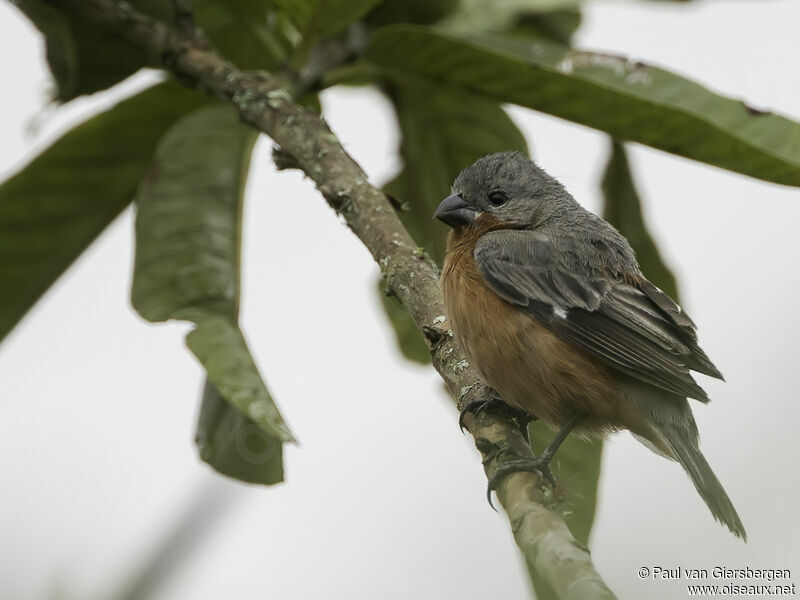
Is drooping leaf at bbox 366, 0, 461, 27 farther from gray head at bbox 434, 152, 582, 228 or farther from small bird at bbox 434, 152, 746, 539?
small bird at bbox 434, 152, 746, 539

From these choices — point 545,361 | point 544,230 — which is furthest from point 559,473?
point 544,230

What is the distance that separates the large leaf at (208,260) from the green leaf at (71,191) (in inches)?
11.7

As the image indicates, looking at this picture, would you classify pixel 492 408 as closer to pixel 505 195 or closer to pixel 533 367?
pixel 533 367

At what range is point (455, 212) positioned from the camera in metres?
4.12

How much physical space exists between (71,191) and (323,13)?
120 centimetres

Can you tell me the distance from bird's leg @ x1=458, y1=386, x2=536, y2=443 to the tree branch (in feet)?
0.09

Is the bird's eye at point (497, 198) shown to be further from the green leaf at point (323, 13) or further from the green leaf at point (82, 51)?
the green leaf at point (82, 51)

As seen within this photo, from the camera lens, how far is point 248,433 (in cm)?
328

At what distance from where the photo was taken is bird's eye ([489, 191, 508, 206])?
429 centimetres

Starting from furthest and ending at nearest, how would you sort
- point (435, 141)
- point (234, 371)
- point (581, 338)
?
point (435, 141) < point (581, 338) < point (234, 371)

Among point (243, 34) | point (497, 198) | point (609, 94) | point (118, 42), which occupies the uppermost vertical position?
point (243, 34)

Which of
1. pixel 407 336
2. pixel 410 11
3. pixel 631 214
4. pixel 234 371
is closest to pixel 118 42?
pixel 410 11

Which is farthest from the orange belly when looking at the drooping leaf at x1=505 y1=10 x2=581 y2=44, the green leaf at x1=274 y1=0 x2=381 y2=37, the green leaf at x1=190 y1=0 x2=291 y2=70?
the drooping leaf at x1=505 y1=10 x2=581 y2=44

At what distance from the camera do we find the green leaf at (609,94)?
3.23 meters
